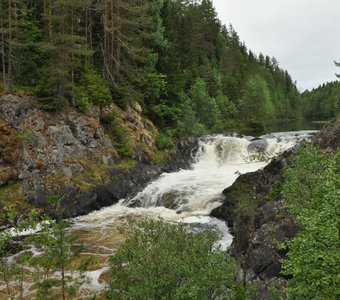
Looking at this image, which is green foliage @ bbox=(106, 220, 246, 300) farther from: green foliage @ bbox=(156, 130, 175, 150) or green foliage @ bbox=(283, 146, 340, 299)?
green foliage @ bbox=(156, 130, 175, 150)

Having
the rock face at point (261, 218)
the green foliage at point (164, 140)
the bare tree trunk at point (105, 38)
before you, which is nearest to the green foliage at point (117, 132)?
the green foliage at point (164, 140)

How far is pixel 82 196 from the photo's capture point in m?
23.6

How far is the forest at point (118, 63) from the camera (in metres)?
26.4

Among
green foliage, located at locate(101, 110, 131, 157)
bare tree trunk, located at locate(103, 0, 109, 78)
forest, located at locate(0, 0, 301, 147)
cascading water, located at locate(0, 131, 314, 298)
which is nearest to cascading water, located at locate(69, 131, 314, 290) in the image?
cascading water, located at locate(0, 131, 314, 298)

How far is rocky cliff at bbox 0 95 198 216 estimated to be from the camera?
2230 cm

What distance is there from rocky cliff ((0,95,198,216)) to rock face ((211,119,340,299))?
28.3 ft

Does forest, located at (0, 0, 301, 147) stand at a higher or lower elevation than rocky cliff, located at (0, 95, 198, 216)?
higher

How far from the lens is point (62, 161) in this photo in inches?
963

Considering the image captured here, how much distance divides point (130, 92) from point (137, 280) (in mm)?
29072

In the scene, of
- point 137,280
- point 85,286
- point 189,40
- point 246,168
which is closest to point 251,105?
point 189,40

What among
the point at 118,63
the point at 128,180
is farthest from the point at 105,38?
the point at 128,180

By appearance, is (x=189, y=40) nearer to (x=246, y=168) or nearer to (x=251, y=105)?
(x=251, y=105)

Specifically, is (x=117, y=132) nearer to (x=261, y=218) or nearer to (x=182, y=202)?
(x=182, y=202)

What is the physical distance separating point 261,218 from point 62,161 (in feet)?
48.9
